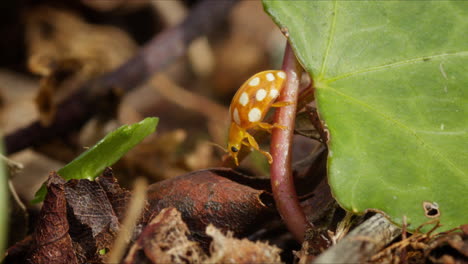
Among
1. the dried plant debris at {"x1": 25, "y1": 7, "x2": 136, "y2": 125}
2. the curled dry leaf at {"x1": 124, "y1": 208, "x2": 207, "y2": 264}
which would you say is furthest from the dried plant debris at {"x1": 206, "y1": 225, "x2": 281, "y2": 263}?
the dried plant debris at {"x1": 25, "y1": 7, "x2": 136, "y2": 125}

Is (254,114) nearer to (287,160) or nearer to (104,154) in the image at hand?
(287,160)

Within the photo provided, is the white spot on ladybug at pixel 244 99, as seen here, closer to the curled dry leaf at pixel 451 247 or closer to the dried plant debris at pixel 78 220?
the dried plant debris at pixel 78 220

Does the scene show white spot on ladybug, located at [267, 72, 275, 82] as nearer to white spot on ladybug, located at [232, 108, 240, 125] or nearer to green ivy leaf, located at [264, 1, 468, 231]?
green ivy leaf, located at [264, 1, 468, 231]

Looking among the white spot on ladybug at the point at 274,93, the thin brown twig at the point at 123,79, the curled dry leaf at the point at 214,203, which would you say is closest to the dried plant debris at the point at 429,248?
the curled dry leaf at the point at 214,203

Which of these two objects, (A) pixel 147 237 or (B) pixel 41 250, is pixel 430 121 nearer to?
(A) pixel 147 237

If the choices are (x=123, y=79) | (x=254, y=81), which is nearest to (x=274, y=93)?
(x=254, y=81)

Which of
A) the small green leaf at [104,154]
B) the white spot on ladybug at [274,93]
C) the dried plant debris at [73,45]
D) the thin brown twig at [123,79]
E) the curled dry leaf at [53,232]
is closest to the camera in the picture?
the curled dry leaf at [53,232]

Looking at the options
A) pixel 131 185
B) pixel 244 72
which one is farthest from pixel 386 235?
pixel 244 72
